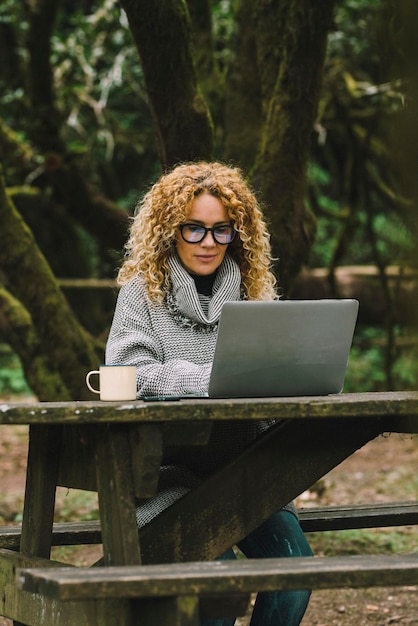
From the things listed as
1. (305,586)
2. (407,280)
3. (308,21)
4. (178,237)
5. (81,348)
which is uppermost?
(308,21)

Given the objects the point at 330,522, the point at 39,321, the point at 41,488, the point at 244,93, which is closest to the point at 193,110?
the point at 244,93

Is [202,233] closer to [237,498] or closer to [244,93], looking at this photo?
[237,498]

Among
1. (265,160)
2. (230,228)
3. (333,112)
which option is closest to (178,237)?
(230,228)

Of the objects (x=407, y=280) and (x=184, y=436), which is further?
(x=184, y=436)

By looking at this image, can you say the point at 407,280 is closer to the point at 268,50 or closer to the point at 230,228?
the point at 230,228

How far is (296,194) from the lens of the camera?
5.03 metres

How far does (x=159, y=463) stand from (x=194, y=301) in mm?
855

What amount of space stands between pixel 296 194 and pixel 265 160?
0.22m

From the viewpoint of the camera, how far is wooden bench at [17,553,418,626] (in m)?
2.26

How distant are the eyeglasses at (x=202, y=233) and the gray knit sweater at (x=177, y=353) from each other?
0.09 m

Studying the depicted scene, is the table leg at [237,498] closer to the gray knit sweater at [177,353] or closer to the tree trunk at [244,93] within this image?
the gray knit sweater at [177,353]

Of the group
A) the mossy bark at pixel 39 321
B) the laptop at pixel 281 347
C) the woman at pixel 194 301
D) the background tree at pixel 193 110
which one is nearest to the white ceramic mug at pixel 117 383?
the laptop at pixel 281 347

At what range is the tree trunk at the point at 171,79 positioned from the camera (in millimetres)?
4535

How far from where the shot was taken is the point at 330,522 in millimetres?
3729
